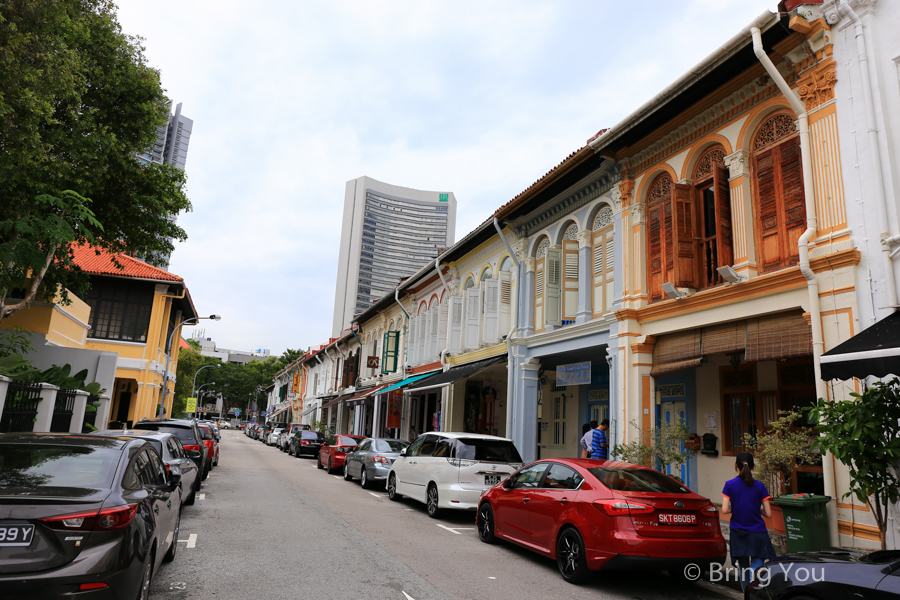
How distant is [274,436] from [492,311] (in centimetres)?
2955

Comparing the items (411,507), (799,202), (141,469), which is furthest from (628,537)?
(411,507)

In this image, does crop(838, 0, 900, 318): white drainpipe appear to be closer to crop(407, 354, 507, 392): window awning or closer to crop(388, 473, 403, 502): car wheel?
crop(388, 473, 403, 502): car wheel

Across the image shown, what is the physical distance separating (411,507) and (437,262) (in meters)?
10.9

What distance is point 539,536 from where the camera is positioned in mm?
7637

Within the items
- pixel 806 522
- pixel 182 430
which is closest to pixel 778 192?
pixel 806 522

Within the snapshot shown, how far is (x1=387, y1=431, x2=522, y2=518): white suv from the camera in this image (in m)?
11.0

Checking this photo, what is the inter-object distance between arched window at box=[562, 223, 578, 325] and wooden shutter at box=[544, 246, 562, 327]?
1.00 feet

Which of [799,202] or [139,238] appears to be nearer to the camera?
[799,202]

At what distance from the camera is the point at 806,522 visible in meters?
7.48

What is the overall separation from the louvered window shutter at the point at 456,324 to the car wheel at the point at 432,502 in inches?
361

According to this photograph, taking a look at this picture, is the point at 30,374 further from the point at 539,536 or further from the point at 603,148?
the point at 603,148

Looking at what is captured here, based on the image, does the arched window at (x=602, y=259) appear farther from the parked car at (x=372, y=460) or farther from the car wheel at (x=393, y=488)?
the parked car at (x=372, y=460)

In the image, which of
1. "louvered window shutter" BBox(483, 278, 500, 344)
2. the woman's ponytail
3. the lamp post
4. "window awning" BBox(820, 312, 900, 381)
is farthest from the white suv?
the lamp post

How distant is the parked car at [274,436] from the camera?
4129 centimetres
